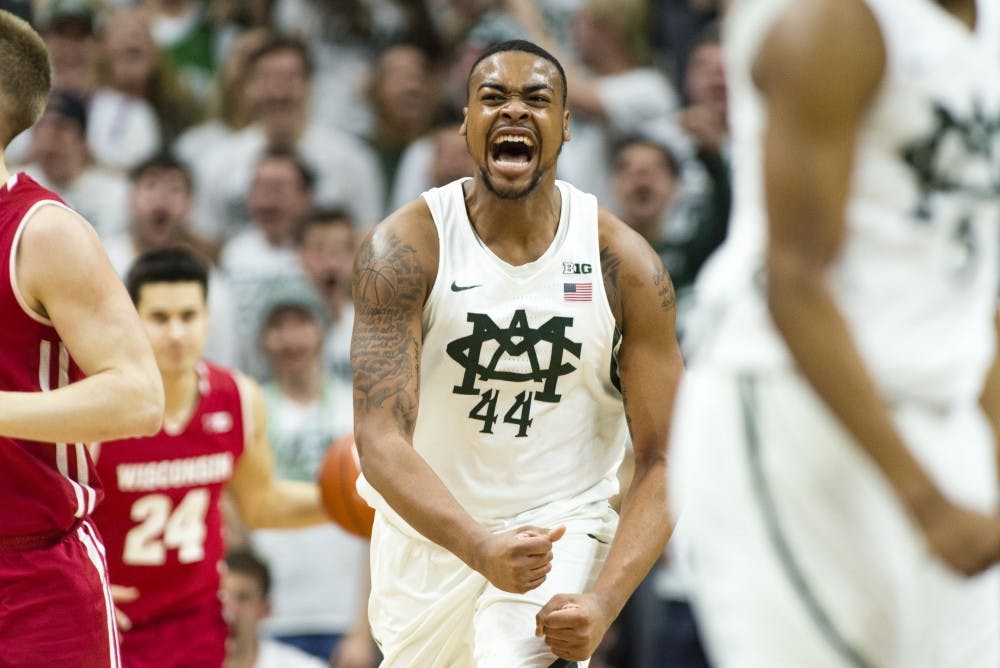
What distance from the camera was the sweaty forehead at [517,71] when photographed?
4.79 metres

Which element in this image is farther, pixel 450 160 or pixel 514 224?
pixel 450 160

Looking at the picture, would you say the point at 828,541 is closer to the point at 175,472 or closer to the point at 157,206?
the point at 175,472

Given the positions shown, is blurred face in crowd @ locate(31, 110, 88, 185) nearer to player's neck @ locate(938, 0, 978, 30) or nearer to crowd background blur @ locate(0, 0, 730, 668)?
crowd background blur @ locate(0, 0, 730, 668)

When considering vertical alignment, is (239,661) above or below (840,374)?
below

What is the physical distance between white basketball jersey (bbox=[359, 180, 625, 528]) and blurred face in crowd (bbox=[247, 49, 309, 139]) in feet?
15.8

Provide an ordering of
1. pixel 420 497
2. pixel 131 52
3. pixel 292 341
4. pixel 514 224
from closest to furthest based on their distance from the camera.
Result: pixel 420 497, pixel 514 224, pixel 292 341, pixel 131 52

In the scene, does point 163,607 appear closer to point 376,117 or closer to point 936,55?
point 936,55

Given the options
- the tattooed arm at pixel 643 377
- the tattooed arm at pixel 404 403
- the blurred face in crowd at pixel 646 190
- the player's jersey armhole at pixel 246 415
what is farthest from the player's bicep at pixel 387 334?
the blurred face in crowd at pixel 646 190

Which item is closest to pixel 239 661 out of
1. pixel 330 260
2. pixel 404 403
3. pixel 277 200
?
pixel 330 260

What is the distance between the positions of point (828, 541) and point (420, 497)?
5.61 feet

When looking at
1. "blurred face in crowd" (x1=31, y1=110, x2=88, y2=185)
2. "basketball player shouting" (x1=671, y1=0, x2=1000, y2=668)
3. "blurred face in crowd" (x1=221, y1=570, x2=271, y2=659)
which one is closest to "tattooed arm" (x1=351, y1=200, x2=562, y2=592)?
"basketball player shouting" (x1=671, y1=0, x2=1000, y2=668)

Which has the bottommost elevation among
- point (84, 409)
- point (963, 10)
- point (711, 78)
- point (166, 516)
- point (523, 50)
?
point (166, 516)

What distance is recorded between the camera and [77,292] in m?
4.00

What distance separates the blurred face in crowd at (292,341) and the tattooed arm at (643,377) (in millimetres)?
3487
